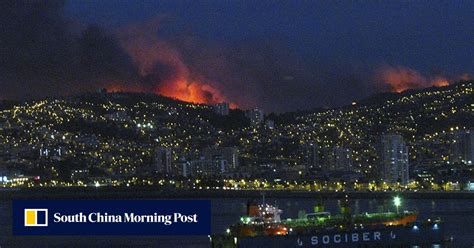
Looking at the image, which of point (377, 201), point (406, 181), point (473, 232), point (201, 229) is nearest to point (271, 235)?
point (201, 229)

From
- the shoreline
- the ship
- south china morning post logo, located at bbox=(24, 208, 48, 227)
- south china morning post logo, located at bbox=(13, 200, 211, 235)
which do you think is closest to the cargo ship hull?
the ship

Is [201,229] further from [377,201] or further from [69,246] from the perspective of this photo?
[377,201]

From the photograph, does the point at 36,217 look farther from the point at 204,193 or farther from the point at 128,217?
the point at 204,193

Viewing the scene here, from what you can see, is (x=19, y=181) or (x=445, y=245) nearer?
(x=445, y=245)

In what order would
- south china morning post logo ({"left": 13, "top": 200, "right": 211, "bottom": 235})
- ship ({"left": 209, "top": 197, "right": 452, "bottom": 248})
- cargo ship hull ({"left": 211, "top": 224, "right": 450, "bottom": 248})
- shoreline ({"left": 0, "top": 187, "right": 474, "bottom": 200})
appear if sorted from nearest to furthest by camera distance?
south china morning post logo ({"left": 13, "top": 200, "right": 211, "bottom": 235}) < cargo ship hull ({"left": 211, "top": 224, "right": 450, "bottom": 248}) < ship ({"left": 209, "top": 197, "right": 452, "bottom": 248}) < shoreline ({"left": 0, "top": 187, "right": 474, "bottom": 200})

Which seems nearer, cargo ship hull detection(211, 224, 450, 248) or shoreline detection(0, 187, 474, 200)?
cargo ship hull detection(211, 224, 450, 248)

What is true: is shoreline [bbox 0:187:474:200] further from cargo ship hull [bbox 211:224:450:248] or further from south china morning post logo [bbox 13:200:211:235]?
south china morning post logo [bbox 13:200:211:235]
